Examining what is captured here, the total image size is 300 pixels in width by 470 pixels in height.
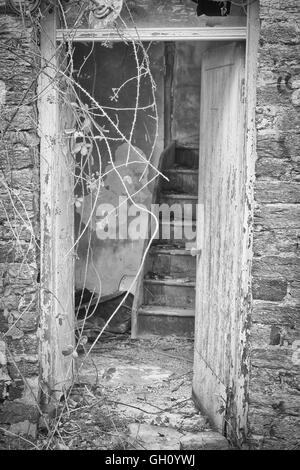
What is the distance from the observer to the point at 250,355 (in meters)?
3.52

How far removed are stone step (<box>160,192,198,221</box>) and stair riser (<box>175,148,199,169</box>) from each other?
80cm

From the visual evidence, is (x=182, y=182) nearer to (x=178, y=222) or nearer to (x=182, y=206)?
(x=182, y=206)

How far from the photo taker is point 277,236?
345 cm

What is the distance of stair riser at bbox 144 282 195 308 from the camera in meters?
5.89

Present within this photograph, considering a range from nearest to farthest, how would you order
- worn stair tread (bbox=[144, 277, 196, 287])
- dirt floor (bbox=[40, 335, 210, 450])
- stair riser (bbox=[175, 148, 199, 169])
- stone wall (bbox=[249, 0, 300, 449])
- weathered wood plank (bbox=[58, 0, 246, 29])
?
stone wall (bbox=[249, 0, 300, 449]), weathered wood plank (bbox=[58, 0, 246, 29]), dirt floor (bbox=[40, 335, 210, 450]), worn stair tread (bbox=[144, 277, 196, 287]), stair riser (bbox=[175, 148, 199, 169])

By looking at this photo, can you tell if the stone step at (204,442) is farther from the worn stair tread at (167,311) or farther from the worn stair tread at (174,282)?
the worn stair tread at (174,282)

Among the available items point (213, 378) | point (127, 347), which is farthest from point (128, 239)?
point (213, 378)

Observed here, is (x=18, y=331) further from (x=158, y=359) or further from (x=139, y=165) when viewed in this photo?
(x=139, y=165)

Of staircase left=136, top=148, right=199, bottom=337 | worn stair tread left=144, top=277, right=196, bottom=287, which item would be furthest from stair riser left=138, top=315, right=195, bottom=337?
worn stair tread left=144, top=277, right=196, bottom=287

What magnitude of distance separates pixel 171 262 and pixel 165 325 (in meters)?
0.75

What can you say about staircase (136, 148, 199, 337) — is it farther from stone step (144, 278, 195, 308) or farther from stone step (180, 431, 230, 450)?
stone step (180, 431, 230, 450)

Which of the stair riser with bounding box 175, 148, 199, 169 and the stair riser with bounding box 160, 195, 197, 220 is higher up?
the stair riser with bounding box 175, 148, 199, 169

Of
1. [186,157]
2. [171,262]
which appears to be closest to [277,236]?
[171,262]
